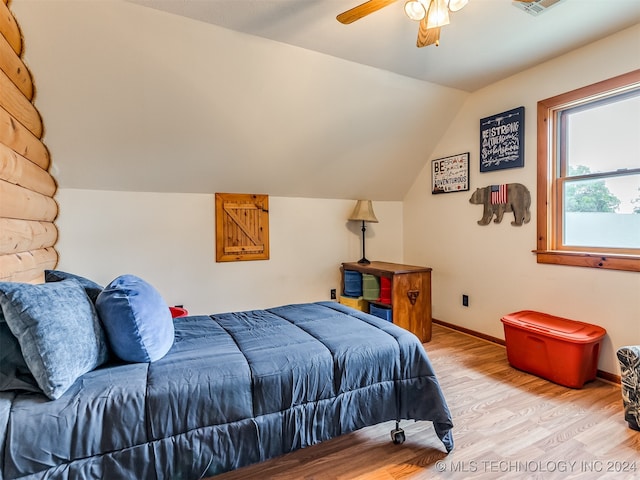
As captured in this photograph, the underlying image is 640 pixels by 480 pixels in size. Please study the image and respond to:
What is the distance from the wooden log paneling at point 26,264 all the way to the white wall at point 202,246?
Result: 303 mm

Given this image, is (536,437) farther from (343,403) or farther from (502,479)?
(343,403)

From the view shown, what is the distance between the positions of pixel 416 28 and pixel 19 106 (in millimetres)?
2657

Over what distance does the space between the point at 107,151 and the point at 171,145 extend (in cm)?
51

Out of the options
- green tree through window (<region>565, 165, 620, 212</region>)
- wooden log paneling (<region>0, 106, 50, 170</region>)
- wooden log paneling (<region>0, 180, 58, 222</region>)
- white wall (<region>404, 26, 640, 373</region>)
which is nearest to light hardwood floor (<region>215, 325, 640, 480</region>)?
white wall (<region>404, 26, 640, 373</region>)

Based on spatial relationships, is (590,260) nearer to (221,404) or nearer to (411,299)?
(411,299)

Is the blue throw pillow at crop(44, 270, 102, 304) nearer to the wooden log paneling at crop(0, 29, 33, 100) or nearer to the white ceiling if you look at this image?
the wooden log paneling at crop(0, 29, 33, 100)

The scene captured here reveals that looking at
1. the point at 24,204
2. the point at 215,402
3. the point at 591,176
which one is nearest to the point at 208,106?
the point at 24,204

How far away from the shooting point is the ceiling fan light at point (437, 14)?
172cm

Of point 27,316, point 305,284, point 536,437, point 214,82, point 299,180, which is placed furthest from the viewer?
point 305,284

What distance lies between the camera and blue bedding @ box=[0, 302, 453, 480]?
1.17m

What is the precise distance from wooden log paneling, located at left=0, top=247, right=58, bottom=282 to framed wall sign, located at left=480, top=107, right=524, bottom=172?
152 inches

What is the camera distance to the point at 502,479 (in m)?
1.57

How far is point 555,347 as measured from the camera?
2.49m

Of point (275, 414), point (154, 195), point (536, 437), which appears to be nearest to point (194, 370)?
point (275, 414)
